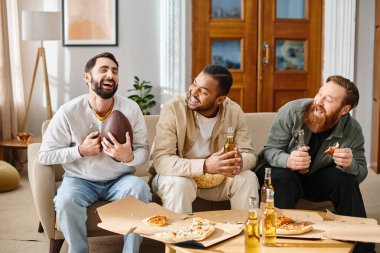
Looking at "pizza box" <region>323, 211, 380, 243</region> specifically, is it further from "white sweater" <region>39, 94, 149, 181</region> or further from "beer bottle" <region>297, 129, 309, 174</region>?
"white sweater" <region>39, 94, 149, 181</region>

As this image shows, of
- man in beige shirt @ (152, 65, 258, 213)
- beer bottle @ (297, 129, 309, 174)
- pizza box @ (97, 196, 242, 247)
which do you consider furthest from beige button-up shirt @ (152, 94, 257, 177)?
pizza box @ (97, 196, 242, 247)


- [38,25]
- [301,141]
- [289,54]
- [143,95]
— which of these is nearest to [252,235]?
[301,141]

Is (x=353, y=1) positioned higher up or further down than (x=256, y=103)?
higher up

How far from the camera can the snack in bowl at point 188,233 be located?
259 cm

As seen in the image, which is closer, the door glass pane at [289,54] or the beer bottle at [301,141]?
the beer bottle at [301,141]

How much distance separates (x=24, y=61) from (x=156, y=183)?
326cm

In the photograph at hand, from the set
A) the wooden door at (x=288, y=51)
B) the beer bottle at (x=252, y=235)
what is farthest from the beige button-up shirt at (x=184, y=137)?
the wooden door at (x=288, y=51)

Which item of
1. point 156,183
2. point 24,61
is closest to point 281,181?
point 156,183

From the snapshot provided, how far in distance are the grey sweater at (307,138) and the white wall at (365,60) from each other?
2864mm

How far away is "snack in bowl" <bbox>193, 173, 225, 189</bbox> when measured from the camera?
3539 millimetres

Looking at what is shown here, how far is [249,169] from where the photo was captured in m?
3.62

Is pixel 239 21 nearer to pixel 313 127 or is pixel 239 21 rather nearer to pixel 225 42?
pixel 225 42

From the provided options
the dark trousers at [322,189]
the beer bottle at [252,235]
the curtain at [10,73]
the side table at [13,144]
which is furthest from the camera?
the curtain at [10,73]

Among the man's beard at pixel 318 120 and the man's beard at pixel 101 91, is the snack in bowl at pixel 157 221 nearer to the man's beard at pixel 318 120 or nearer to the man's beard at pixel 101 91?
the man's beard at pixel 101 91
